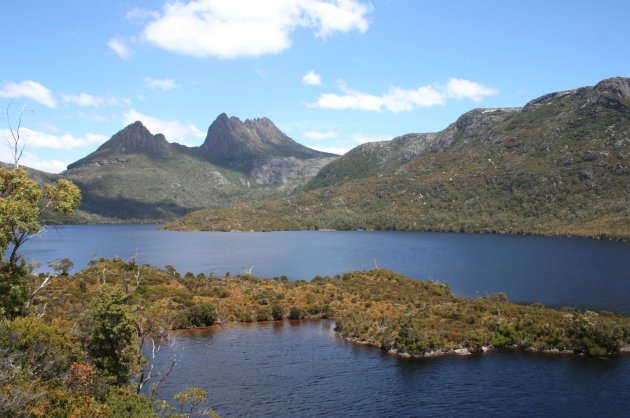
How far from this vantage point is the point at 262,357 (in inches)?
2704

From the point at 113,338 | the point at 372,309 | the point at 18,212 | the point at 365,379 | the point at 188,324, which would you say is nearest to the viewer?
the point at 18,212

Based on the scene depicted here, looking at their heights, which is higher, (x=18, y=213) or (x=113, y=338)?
(x=18, y=213)

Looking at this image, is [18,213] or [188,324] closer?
[18,213]

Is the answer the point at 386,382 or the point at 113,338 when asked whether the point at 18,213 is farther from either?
the point at 386,382

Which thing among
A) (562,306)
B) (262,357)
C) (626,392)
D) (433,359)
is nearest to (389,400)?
(433,359)

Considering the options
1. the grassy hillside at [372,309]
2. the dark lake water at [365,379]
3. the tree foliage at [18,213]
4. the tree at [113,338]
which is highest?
the tree foliage at [18,213]

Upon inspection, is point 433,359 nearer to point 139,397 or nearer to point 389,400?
point 389,400

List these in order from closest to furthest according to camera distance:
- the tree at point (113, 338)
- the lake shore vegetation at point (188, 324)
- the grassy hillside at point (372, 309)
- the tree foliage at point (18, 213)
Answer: the tree foliage at point (18, 213) < the lake shore vegetation at point (188, 324) < the tree at point (113, 338) < the grassy hillside at point (372, 309)

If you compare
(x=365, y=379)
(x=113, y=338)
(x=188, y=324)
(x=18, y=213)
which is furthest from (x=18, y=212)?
(x=188, y=324)

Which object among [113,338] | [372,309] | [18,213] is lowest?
[372,309]

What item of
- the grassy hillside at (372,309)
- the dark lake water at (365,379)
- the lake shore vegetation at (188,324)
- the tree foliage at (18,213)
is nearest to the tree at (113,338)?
the lake shore vegetation at (188,324)

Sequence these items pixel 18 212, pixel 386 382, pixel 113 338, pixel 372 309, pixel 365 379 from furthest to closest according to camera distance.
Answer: pixel 372 309 < pixel 365 379 < pixel 386 382 < pixel 113 338 < pixel 18 212

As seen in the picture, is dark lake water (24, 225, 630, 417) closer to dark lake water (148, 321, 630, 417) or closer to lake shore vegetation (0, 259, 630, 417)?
dark lake water (148, 321, 630, 417)

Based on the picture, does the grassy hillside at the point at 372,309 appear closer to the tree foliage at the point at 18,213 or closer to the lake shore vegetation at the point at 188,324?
the lake shore vegetation at the point at 188,324
